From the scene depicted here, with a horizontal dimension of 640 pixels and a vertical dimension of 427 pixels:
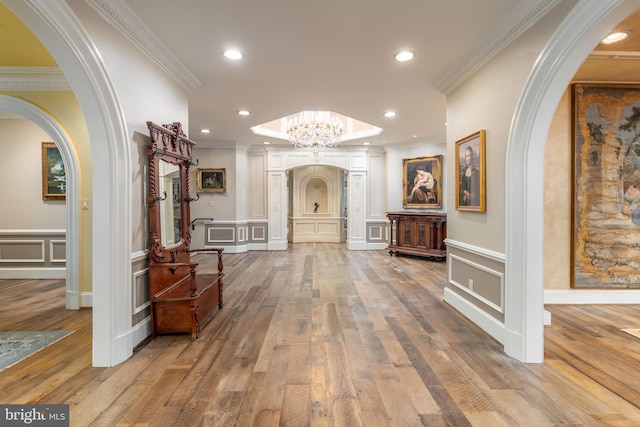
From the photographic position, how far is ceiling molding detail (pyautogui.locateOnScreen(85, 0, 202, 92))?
230cm

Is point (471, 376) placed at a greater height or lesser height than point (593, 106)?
lesser

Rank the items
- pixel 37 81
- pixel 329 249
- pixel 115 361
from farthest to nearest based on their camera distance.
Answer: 1. pixel 329 249
2. pixel 37 81
3. pixel 115 361

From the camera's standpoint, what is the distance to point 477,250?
3.12m

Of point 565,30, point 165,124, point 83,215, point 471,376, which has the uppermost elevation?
point 565,30

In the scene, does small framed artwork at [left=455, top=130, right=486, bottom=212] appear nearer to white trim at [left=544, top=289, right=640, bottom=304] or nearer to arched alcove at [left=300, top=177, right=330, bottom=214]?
white trim at [left=544, top=289, right=640, bottom=304]

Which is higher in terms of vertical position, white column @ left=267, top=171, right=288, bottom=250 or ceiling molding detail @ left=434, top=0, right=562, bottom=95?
ceiling molding detail @ left=434, top=0, right=562, bottom=95

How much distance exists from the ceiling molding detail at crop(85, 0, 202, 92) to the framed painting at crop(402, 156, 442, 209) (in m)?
6.05

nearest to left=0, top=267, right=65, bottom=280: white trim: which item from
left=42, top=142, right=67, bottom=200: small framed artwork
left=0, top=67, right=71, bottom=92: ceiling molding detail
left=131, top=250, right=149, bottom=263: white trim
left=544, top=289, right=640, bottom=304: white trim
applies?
left=42, top=142, right=67, bottom=200: small framed artwork

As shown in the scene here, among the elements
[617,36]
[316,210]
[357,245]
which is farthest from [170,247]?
[316,210]

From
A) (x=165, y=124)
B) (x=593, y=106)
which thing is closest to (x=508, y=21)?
(x=593, y=106)

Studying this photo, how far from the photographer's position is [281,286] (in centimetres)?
477

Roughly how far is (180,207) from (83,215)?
145 cm

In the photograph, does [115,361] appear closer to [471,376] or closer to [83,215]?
[83,215]

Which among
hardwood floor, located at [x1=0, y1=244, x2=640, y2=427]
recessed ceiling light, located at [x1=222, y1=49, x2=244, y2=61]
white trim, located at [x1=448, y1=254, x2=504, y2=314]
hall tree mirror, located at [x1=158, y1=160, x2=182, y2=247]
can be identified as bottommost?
hardwood floor, located at [x1=0, y1=244, x2=640, y2=427]
